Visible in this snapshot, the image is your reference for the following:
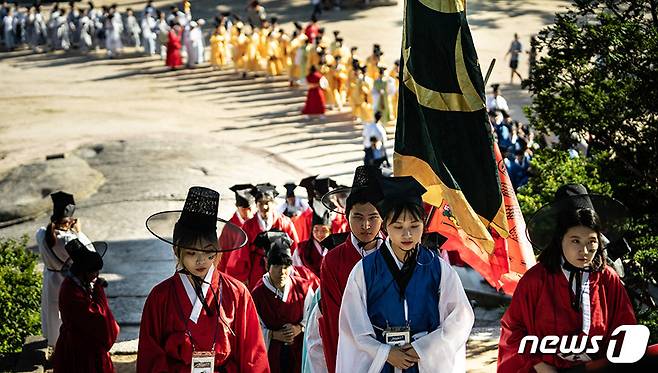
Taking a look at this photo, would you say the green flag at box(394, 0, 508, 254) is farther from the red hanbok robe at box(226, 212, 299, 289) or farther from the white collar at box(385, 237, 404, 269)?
the red hanbok robe at box(226, 212, 299, 289)

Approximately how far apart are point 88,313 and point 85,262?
1.23 feet

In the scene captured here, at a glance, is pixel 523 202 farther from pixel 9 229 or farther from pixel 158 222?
pixel 9 229

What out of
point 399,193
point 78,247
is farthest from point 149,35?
point 399,193

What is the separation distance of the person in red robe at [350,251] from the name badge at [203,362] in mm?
742

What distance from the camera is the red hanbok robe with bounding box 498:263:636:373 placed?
5.57 m

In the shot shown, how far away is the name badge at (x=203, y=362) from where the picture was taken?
228 inches

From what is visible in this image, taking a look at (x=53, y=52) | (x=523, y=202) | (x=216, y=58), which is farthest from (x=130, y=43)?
(x=523, y=202)

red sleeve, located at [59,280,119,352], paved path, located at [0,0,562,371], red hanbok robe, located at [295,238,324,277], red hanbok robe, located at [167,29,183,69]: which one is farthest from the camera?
red hanbok robe, located at [167,29,183,69]

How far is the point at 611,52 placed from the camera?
8195mm

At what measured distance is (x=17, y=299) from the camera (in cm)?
952

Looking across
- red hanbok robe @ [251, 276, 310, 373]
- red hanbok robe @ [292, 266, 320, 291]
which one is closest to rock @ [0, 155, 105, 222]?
red hanbok robe @ [292, 266, 320, 291]

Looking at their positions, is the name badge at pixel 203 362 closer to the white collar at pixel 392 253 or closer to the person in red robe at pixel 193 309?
the person in red robe at pixel 193 309

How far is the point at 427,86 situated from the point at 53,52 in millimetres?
26848

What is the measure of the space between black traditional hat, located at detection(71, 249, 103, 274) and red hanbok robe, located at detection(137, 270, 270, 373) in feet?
6.14
